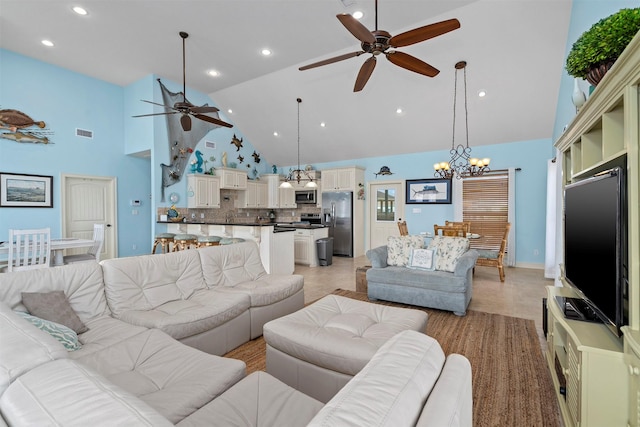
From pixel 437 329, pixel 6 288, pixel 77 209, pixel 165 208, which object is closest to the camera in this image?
pixel 6 288

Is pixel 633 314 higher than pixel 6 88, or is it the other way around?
pixel 6 88

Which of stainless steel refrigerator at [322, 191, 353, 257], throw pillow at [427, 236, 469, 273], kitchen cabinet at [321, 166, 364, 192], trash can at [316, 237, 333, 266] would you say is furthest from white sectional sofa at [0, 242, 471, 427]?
kitchen cabinet at [321, 166, 364, 192]

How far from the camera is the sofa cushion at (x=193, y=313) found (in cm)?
207

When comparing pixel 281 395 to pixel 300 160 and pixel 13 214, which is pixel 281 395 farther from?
pixel 300 160

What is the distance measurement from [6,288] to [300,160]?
22.9ft

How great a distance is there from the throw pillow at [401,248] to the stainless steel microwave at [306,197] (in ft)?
14.1

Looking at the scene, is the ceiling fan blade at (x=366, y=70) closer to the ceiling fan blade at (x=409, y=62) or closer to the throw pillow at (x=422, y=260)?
the ceiling fan blade at (x=409, y=62)

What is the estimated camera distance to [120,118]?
6.08m

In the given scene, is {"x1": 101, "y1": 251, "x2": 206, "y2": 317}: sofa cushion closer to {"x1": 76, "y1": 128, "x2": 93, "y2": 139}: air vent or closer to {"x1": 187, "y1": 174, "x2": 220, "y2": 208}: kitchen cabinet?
{"x1": 187, "y1": 174, "x2": 220, "y2": 208}: kitchen cabinet

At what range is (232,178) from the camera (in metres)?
7.27

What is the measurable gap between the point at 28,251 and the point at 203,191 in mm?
3227

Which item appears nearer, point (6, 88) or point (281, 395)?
point (281, 395)

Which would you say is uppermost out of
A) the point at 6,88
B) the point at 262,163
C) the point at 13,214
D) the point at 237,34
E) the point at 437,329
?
the point at 237,34

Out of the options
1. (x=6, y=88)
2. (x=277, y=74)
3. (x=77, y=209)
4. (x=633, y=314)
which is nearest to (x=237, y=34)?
(x=277, y=74)
